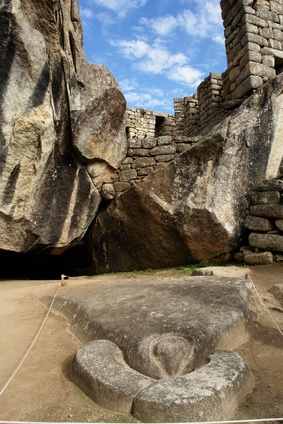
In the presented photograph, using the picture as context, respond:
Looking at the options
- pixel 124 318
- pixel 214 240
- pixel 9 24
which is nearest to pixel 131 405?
pixel 124 318

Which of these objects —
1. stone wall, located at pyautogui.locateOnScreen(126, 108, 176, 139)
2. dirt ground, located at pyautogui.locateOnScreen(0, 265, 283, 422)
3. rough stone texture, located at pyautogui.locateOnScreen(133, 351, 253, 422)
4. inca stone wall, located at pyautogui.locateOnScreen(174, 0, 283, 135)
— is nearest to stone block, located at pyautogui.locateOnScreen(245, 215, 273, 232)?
dirt ground, located at pyautogui.locateOnScreen(0, 265, 283, 422)

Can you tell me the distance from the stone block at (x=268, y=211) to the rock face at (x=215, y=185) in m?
0.20

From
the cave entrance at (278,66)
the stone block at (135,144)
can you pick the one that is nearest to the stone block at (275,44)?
the cave entrance at (278,66)

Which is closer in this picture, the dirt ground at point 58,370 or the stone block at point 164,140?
the dirt ground at point 58,370

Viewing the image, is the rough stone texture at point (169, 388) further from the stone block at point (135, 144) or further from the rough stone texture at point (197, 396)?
the stone block at point (135, 144)

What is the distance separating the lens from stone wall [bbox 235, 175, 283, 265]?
4.58 m

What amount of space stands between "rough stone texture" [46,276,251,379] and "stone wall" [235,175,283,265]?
1.69m

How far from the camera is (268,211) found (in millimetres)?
4750

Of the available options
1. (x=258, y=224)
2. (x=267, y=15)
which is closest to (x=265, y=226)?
(x=258, y=224)

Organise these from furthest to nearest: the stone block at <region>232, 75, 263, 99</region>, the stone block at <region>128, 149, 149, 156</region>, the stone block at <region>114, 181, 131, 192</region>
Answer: the stone block at <region>128, 149, 149, 156</region> < the stone block at <region>114, 181, 131, 192</region> < the stone block at <region>232, 75, 263, 99</region>

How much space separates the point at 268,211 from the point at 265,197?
9.8 inches

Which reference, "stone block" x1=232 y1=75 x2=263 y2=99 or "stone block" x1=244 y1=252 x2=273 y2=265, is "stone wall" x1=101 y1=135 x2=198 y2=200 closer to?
"stone block" x1=232 y1=75 x2=263 y2=99

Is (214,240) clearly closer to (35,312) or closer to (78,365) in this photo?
(35,312)

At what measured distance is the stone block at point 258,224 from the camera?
4750 millimetres
